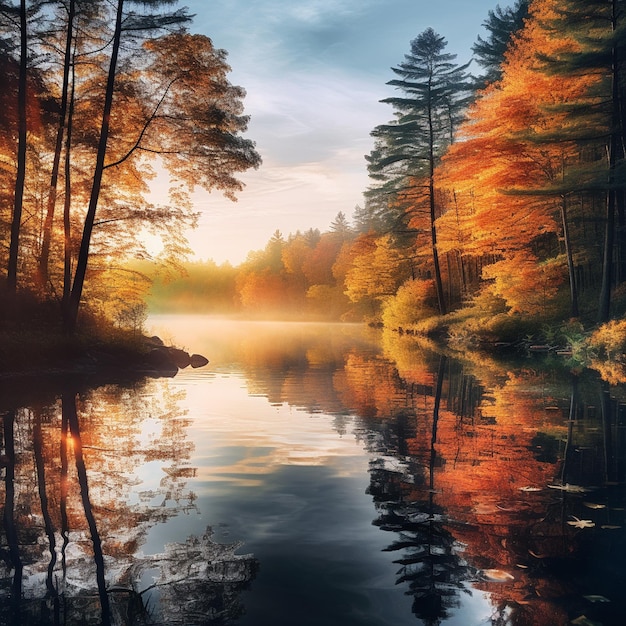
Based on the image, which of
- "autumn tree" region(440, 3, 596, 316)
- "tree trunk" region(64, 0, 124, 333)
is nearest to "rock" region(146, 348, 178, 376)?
"tree trunk" region(64, 0, 124, 333)

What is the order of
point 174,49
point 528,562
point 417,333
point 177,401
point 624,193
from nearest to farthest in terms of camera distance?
1. point 528,562
2. point 177,401
3. point 174,49
4. point 624,193
5. point 417,333

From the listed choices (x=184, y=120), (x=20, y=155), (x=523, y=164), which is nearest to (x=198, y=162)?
(x=184, y=120)

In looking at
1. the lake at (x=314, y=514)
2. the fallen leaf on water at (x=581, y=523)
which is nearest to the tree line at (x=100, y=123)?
the lake at (x=314, y=514)

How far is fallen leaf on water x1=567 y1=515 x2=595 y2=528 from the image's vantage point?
5004 mm

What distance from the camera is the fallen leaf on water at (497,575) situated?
13.3 feet

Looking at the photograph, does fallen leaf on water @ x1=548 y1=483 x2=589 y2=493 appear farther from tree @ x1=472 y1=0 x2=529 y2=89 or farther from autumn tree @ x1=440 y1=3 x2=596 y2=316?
tree @ x1=472 y1=0 x2=529 y2=89

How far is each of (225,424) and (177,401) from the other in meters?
2.92

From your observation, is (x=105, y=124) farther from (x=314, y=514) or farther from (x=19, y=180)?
(x=314, y=514)

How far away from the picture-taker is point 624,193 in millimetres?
26562

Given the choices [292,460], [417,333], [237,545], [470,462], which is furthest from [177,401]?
[417,333]

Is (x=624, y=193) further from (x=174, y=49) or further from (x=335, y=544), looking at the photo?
(x=335, y=544)

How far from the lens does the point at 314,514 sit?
5551mm

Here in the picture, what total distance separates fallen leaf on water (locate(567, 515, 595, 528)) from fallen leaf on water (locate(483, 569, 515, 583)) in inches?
47.7

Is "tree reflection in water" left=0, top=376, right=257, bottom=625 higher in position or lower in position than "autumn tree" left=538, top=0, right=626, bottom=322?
lower
